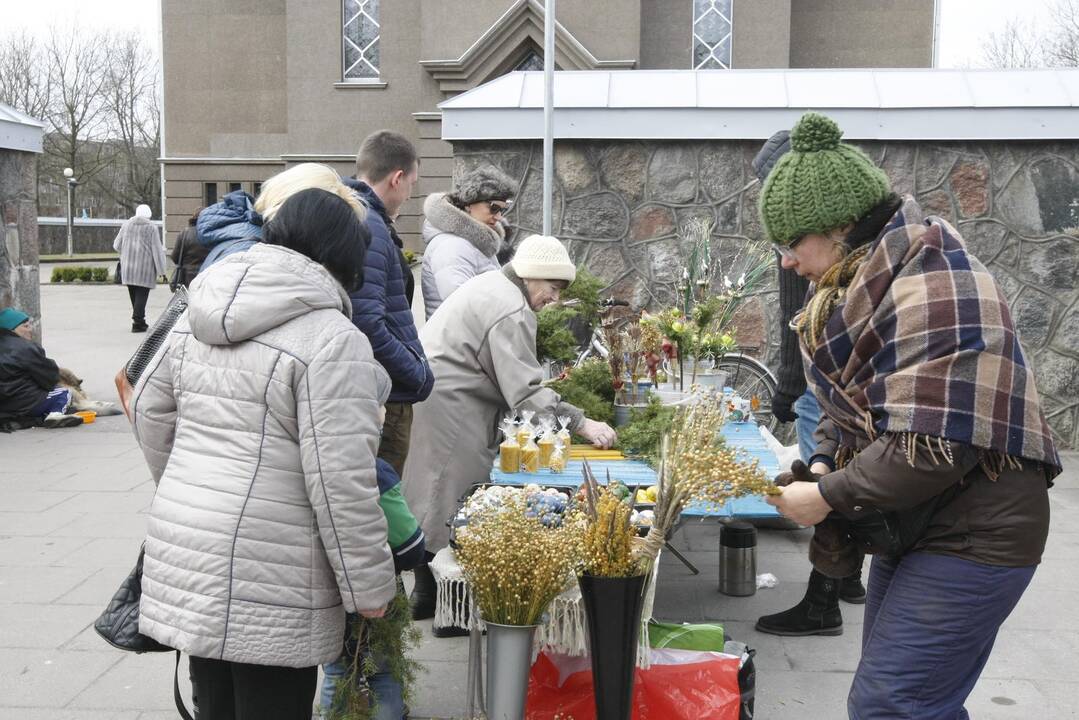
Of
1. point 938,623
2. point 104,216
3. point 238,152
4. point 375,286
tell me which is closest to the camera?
point 938,623

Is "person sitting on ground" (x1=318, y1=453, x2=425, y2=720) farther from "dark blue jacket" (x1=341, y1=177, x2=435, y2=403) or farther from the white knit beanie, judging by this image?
the white knit beanie

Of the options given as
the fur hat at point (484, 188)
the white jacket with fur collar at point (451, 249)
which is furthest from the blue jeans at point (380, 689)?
the fur hat at point (484, 188)

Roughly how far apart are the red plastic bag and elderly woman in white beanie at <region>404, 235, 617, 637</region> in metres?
1.16

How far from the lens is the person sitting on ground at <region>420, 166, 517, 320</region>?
6000mm

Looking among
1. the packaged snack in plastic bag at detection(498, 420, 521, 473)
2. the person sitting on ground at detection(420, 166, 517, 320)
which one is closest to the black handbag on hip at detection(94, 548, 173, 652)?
the packaged snack in plastic bag at detection(498, 420, 521, 473)

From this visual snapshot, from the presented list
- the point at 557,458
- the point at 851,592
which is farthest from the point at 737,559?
the point at 557,458

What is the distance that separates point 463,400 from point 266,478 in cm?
209

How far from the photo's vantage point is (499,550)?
3.19 meters

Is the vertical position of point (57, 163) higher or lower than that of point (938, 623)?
higher

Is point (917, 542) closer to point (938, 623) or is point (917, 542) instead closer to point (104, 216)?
point (938, 623)

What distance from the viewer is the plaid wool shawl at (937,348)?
2359 mm

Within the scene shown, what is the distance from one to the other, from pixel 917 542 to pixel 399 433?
269 centimetres

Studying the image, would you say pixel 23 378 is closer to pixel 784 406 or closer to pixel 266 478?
pixel 784 406

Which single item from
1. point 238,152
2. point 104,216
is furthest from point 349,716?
point 104,216
